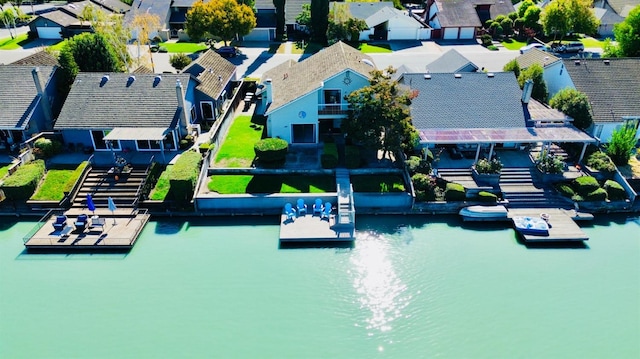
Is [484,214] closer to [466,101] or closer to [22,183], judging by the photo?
[466,101]

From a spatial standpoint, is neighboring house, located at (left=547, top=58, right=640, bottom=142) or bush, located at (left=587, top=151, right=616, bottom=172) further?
neighboring house, located at (left=547, top=58, right=640, bottom=142)

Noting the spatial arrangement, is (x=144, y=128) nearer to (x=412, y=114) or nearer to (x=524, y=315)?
(x=412, y=114)

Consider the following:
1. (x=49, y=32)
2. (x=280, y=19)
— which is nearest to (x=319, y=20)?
(x=280, y=19)

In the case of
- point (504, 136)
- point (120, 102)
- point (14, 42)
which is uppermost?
point (120, 102)

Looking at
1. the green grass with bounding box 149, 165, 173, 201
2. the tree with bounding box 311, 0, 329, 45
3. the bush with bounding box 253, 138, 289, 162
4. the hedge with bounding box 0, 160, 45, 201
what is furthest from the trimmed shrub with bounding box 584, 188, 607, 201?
the tree with bounding box 311, 0, 329, 45

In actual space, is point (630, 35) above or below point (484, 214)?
above

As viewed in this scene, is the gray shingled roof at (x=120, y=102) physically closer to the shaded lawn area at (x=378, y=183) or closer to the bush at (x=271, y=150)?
the bush at (x=271, y=150)

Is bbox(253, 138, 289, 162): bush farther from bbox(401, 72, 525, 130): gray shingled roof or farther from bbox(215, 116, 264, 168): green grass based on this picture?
bbox(401, 72, 525, 130): gray shingled roof
